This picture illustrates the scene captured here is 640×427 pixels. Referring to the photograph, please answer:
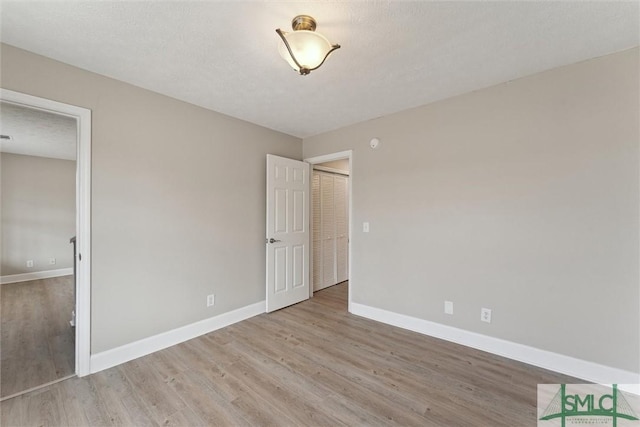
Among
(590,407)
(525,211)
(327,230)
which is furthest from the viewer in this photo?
(327,230)

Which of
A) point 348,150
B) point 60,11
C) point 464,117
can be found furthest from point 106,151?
point 464,117

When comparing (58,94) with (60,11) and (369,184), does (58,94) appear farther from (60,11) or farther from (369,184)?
(369,184)

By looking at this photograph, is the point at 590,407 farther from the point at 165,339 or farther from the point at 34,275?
the point at 34,275

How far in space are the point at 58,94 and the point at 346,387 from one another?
3.08 meters

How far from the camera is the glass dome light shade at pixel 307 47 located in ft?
4.88

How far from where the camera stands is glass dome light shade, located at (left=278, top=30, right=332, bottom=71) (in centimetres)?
149

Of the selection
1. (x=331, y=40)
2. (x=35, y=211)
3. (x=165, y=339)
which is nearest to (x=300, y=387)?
(x=165, y=339)

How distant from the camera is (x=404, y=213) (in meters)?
2.96

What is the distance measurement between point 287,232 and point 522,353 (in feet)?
8.89

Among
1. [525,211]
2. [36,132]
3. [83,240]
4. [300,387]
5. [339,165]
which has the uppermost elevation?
[36,132]

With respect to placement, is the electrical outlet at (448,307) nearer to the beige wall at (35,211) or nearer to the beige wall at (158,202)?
the beige wall at (158,202)

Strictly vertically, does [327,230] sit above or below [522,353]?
above

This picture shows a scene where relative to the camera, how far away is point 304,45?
4.94 ft

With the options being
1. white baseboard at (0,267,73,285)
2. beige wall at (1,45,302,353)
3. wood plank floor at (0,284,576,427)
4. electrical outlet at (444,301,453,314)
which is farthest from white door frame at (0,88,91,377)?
white baseboard at (0,267,73,285)
